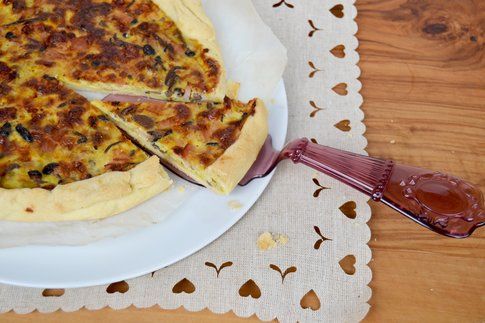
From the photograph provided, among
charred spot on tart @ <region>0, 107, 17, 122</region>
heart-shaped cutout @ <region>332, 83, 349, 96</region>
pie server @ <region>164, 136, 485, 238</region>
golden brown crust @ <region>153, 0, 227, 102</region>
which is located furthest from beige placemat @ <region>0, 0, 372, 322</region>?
charred spot on tart @ <region>0, 107, 17, 122</region>

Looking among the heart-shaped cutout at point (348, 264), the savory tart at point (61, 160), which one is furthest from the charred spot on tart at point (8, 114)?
the heart-shaped cutout at point (348, 264)

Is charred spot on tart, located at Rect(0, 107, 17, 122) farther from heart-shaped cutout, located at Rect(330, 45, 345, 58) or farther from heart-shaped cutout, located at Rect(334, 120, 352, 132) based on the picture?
heart-shaped cutout, located at Rect(330, 45, 345, 58)

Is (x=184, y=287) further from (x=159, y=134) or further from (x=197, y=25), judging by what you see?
(x=197, y=25)

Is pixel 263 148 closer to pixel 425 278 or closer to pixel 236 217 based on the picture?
pixel 236 217

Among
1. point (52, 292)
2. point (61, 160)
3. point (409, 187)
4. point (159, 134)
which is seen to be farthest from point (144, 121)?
point (409, 187)

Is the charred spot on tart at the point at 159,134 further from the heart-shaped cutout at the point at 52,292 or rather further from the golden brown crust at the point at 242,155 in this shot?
the heart-shaped cutout at the point at 52,292
